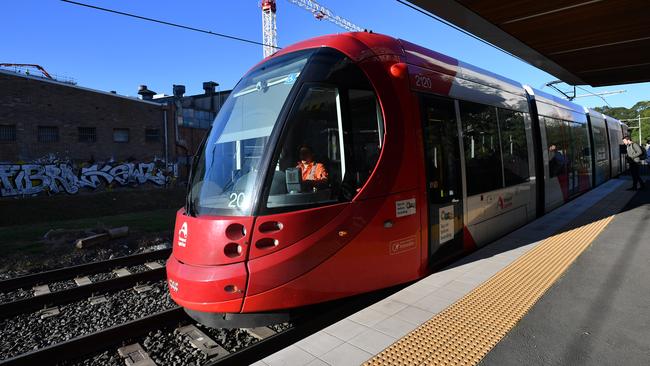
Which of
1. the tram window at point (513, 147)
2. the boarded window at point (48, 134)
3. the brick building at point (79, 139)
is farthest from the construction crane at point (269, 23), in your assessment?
the tram window at point (513, 147)

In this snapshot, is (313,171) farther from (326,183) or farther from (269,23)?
(269,23)

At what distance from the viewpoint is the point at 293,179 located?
3.95 m

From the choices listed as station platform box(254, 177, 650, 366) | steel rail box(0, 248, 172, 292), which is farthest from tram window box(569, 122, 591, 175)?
steel rail box(0, 248, 172, 292)

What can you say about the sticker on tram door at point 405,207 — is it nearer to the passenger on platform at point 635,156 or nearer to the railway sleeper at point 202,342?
the railway sleeper at point 202,342

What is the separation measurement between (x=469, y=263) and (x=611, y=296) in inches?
64.5

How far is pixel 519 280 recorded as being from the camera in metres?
4.72

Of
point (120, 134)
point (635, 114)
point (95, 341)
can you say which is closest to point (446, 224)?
point (95, 341)

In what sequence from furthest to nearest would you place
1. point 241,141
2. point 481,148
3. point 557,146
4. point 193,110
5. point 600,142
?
point 193,110, point 600,142, point 557,146, point 481,148, point 241,141

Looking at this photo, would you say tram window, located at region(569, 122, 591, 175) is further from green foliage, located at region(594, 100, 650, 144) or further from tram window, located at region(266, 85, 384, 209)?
green foliage, located at region(594, 100, 650, 144)

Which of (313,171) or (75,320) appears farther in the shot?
(75,320)

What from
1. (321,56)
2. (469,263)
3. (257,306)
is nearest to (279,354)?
(257,306)

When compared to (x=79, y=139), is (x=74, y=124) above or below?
above

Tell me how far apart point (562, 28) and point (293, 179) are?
8.81 metres

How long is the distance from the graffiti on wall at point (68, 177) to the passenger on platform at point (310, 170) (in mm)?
26308
